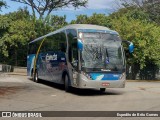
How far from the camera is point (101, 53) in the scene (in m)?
17.5

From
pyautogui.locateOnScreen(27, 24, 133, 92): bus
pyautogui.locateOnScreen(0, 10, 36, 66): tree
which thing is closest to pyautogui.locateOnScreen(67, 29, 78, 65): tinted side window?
pyautogui.locateOnScreen(27, 24, 133, 92): bus

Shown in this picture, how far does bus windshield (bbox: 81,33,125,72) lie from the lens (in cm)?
1720

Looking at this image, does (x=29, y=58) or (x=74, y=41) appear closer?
(x=74, y=41)

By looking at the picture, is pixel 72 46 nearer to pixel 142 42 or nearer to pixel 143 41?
pixel 142 42

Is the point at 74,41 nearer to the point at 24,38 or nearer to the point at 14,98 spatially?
the point at 14,98

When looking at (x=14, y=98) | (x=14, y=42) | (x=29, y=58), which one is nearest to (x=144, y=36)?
(x=29, y=58)

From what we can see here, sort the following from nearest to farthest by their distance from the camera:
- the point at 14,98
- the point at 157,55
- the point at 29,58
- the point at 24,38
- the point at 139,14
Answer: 1. the point at 14,98
2. the point at 29,58
3. the point at 157,55
4. the point at 24,38
5. the point at 139,14

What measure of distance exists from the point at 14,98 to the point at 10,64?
Answer: 98.7 feet

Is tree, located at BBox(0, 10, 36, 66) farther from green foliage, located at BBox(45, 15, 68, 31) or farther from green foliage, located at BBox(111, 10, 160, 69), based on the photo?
green foliage, located at BBox(111, 10, 160, 69)

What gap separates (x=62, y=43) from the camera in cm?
1978

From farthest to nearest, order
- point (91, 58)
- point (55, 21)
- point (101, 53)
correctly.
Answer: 1. point (55, 21)
2. point (101, 53)
3. point (91, 58)

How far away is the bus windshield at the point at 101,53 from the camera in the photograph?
1720 cm

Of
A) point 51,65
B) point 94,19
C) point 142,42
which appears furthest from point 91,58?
point 94,19

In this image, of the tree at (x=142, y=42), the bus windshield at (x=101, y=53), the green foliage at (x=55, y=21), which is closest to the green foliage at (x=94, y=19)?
the green foliage at (x=55, y=21)
